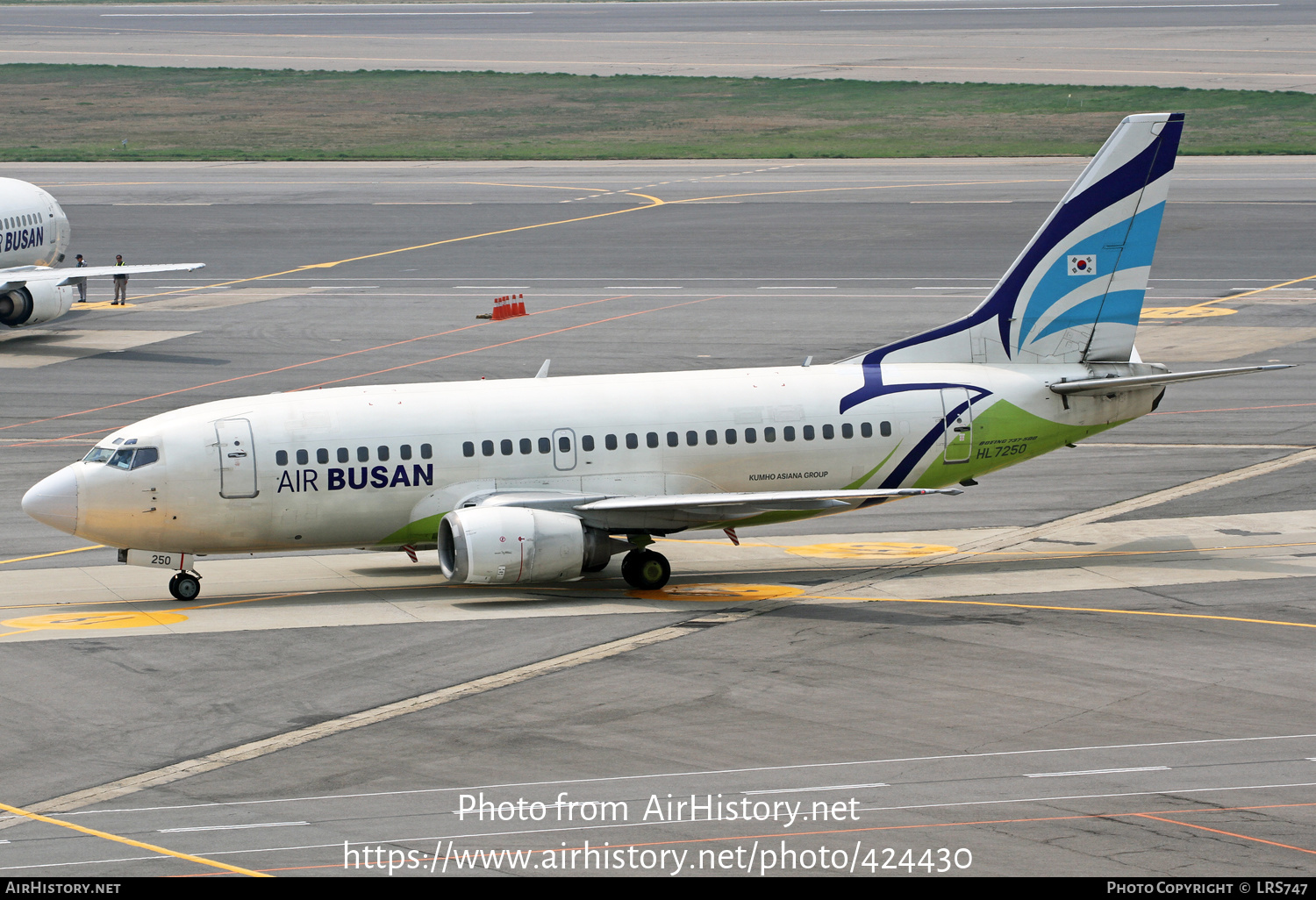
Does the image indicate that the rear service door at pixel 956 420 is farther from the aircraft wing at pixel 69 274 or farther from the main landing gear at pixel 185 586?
the aircraft wing at pixel 69 274

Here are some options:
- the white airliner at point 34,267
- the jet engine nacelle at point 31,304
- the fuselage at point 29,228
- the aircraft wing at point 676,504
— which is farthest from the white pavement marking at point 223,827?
the fuselage at point 29,228

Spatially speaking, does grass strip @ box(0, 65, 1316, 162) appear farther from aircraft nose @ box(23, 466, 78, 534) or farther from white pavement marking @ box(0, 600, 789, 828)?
aircraft nose @ box(23, 466, 78, 534)

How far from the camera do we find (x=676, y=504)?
35.9 m

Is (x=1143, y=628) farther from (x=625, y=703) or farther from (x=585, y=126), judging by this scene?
(x=585, y=126)

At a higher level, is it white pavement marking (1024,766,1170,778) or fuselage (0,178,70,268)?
fuselage (0,178,70,268)

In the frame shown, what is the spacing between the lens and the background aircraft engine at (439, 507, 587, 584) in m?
34.7

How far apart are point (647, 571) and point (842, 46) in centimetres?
13898

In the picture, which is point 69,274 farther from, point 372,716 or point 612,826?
point 612,826

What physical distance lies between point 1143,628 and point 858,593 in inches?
244

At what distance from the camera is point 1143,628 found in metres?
33.1

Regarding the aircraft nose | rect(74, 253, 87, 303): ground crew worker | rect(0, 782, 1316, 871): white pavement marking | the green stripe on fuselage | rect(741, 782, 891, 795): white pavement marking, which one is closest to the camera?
rect(0, 782, 1316, 871): white pavement marking

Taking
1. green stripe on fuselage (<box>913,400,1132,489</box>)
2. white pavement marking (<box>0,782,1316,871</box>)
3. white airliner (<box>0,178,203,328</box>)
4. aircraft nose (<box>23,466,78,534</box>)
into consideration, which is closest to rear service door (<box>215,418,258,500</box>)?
aircraft nose (<box>23,466,78,534</box>)

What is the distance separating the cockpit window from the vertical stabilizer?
1612cm

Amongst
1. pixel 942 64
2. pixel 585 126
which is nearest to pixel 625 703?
pixel 585 126
